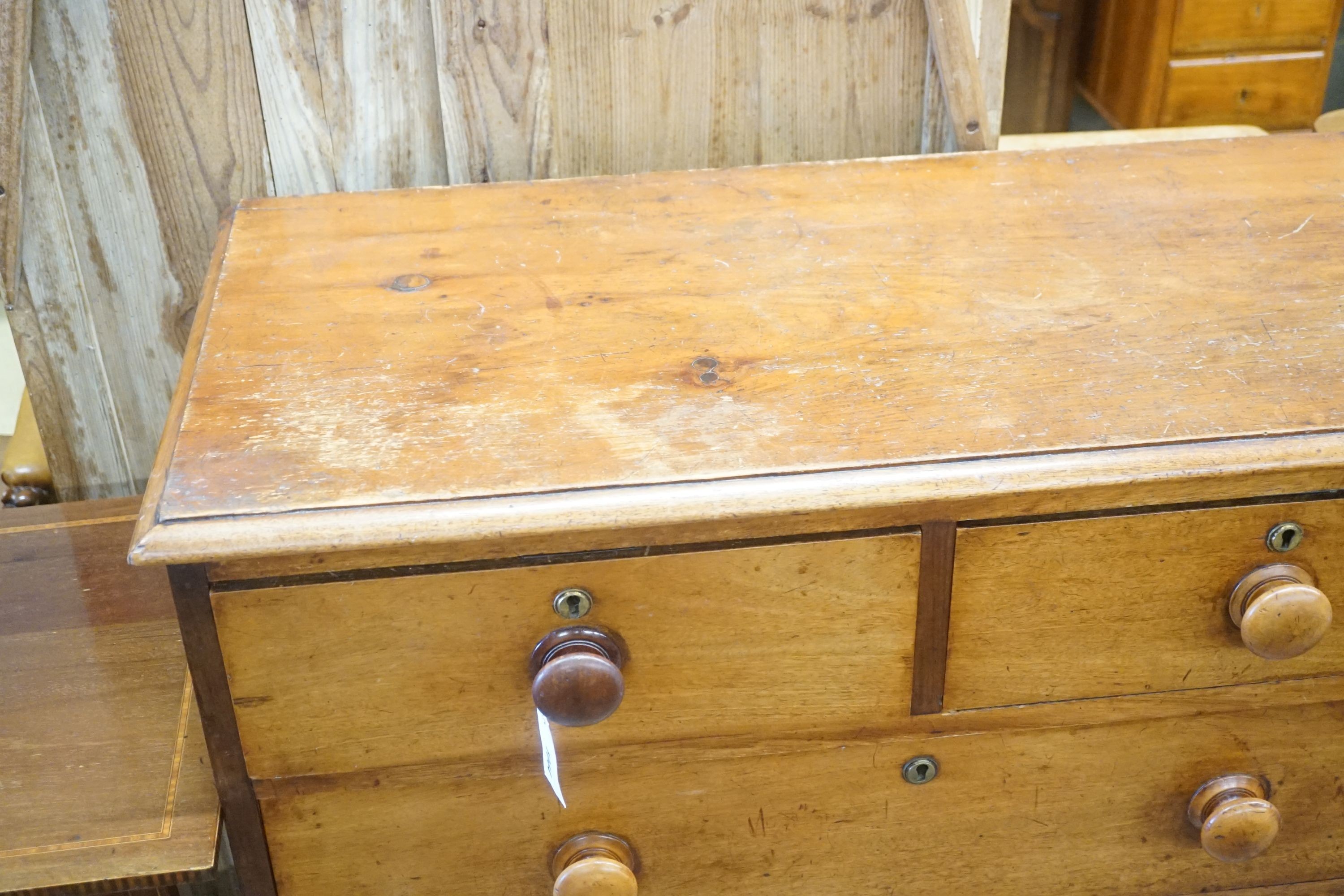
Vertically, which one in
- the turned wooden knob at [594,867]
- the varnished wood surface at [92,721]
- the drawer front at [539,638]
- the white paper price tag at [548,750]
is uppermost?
the drawer front at [539,638]

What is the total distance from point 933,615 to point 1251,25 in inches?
84.3

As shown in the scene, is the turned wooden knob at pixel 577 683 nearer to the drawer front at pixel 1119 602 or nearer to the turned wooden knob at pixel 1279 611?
the drawer front at pixel 1119 602

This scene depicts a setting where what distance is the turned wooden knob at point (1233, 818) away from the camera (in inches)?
33.2

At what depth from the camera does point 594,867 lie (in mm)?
824

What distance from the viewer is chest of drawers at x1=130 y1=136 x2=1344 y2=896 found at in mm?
725

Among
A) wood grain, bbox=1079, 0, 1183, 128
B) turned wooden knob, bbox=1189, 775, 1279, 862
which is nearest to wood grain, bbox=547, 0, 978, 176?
turned wooden knob, bbox=1189, 775, 1279, 862

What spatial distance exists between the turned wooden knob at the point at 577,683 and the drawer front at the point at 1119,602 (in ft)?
0.74

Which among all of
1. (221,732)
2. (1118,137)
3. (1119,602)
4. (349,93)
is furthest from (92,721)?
(1118,137)

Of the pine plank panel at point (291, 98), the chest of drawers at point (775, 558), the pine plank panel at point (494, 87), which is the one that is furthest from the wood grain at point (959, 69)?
the pine plank panel at point (291, 98)

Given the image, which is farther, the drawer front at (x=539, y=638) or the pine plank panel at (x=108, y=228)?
the pine plank panel at (x=108, y=228)

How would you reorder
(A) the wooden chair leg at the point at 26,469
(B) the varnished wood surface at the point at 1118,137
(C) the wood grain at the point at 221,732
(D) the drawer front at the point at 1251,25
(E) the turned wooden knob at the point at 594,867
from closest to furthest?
(C) the wood grain at the point at 221,732 < (E) the turned wooden knob at the point at 594,867 < (A) the wooden chair leg at the point at 26,469 < (B) the varnished wood surface at the point at 1118,137 < (D) the drawer front at the point at 1251,25

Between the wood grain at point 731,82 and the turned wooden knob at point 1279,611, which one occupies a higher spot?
the wood grain at point 731,82

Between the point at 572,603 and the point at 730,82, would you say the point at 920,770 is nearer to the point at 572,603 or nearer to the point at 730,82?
the point at 572,603

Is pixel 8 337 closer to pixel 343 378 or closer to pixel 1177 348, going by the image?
Answer: pixel 343 378
